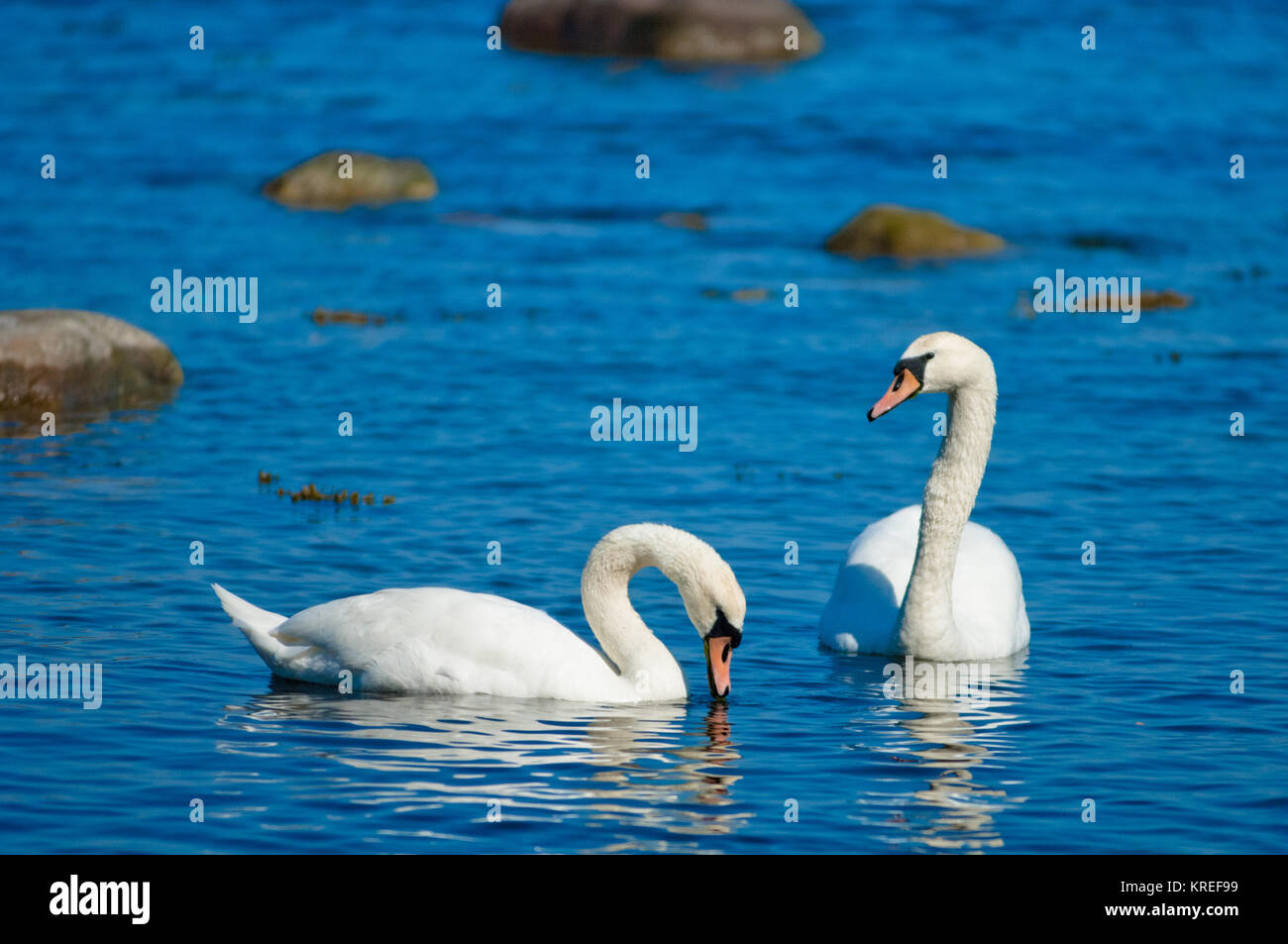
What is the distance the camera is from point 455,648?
10.3 metres

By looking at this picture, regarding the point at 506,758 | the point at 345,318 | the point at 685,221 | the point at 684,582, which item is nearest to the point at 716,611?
the point at 684,582

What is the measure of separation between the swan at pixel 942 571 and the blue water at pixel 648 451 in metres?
0.28

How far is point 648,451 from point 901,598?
199 inches

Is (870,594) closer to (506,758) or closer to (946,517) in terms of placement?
(946,517)

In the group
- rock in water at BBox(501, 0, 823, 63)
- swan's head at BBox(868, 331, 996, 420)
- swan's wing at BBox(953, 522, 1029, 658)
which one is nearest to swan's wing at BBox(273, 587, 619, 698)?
swan's head at BBox(868, 331, 996, 420)

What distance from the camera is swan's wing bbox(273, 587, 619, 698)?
10219 millimetres

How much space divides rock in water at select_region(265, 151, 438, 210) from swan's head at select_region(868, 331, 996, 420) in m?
19.1

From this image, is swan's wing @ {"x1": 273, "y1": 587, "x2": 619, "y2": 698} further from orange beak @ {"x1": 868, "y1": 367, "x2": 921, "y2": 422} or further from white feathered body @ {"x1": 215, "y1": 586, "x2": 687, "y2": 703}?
orange beak @ {"x1": 868, "y1": 367, "x2": 921, "y2": 422}

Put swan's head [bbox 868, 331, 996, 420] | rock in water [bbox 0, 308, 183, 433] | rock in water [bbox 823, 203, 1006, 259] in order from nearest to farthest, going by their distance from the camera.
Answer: swan's head [bbox 868, 331, 996, 420] → rock in water [bbox 0, 308, 183, 433] → rock in water [bbox 823, 203, 1006, 259]

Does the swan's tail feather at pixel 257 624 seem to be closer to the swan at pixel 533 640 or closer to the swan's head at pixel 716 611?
the swan at pixel 533 640

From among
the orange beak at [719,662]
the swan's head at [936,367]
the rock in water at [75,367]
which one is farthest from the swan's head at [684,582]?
the rock in water at [75,367]

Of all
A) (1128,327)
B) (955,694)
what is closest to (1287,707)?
(955,694)

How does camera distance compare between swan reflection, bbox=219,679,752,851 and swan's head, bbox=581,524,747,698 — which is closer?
swan reflection, bbox=219,679,752,851

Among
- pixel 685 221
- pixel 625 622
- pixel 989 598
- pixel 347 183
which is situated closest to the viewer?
pixel 625 622
